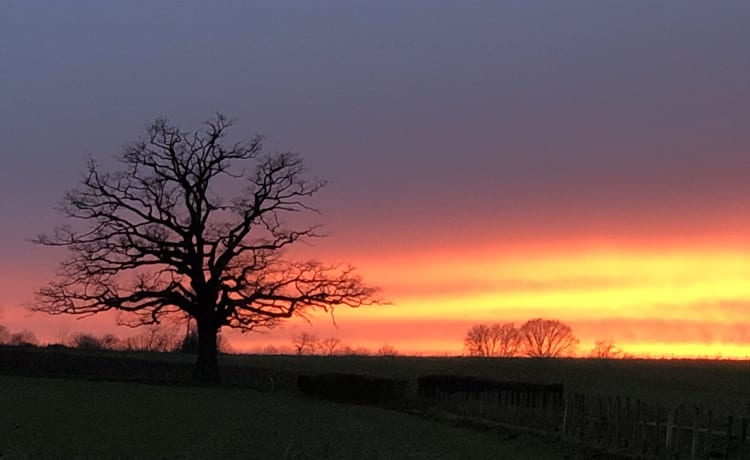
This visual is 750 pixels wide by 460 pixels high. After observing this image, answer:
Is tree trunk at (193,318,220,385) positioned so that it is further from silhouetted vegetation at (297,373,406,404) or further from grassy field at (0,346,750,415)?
silhouetted vegetation at (297,373,406,404)

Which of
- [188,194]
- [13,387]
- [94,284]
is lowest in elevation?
[13,387]

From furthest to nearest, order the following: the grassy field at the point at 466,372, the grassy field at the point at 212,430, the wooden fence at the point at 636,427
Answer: the grassy field at the point at 466,372 < the grassy field at the point at 212,430 < the wooden fence at the point at 636,427

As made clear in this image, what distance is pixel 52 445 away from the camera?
2811 cm

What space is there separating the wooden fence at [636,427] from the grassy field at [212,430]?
167 centimetres

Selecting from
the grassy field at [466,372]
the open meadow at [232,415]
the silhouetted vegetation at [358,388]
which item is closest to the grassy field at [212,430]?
the open meadow at [232,415]

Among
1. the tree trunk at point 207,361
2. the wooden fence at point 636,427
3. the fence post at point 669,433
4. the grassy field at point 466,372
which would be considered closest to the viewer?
the wooden fence at point 636,427

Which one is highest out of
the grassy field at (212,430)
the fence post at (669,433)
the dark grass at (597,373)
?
the fence post at (669,433)

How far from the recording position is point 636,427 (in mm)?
28047

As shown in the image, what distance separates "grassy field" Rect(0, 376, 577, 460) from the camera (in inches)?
1048

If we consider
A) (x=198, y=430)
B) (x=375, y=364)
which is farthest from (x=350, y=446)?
(x=375, y=364)

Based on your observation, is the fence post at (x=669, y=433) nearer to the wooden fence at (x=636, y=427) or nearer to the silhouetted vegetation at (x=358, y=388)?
the wooden fence at (x=636, y=427)

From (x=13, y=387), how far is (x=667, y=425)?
32988 mm

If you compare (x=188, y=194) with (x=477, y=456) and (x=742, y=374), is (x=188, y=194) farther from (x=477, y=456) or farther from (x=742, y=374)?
(x=742, y=374)

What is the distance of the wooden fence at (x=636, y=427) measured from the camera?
82.9 ft
